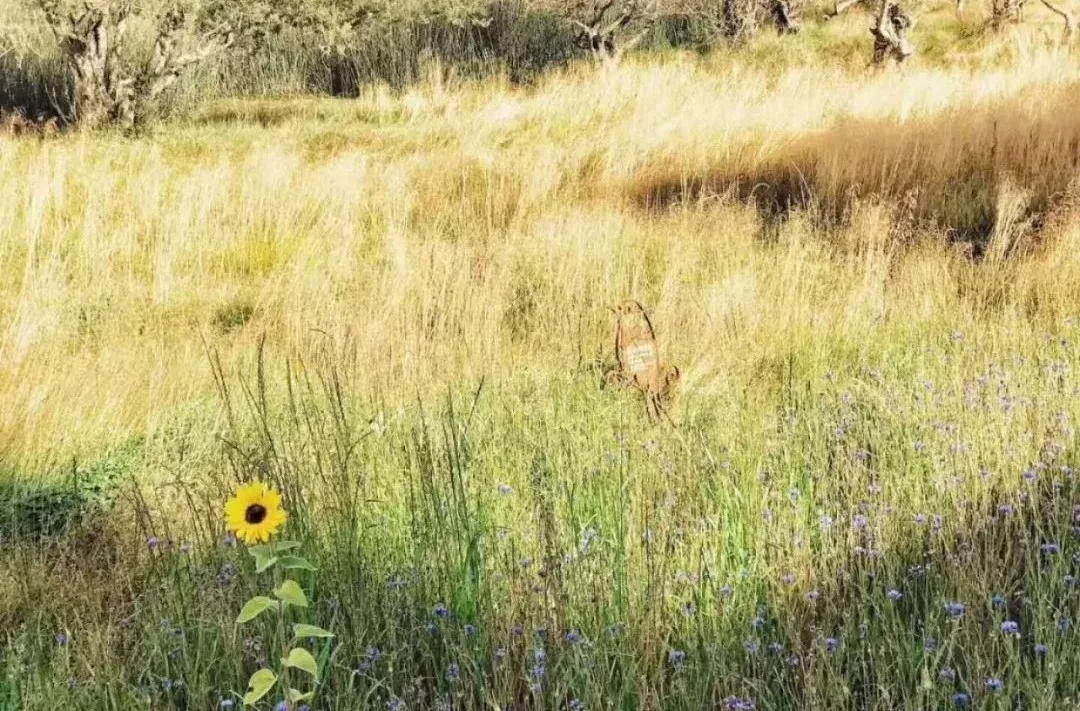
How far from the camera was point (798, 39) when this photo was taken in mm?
17516

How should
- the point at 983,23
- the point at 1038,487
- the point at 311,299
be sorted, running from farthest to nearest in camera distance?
the point at 983,23 → the point at 311,299 → the point at 1038,487

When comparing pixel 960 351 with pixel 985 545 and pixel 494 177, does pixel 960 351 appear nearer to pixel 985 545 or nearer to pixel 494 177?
pixel 985 545

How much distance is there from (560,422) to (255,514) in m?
2.11

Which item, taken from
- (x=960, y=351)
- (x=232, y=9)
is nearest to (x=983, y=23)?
(x=232, y=9)

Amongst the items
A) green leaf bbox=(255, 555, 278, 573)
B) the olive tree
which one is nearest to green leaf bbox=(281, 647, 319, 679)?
green leaf bbox=(255, 555, 278, 573)

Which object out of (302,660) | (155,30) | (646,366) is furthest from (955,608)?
(155,30)

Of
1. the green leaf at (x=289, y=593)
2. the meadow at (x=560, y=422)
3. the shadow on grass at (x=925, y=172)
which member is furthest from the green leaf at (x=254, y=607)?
the shadow on grass at (x=925, y=172)

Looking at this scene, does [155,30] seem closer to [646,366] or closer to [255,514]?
[646,366]

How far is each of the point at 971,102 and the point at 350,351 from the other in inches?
285

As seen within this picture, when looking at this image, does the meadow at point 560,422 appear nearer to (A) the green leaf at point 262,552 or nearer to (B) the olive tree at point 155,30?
(A) the green leaf at point 262,552

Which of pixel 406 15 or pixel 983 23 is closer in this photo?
pixel 406 15

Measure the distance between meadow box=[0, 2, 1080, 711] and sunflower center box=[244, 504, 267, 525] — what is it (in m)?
0.52

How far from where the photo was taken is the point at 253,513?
1648 mm

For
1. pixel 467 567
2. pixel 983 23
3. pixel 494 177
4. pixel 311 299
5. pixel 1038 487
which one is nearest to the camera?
pixel 467 567
